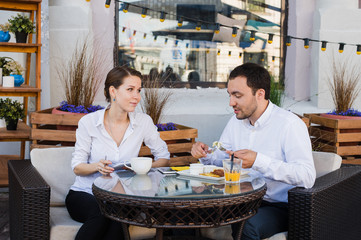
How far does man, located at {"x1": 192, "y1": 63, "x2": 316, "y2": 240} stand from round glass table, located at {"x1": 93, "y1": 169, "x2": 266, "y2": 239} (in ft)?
0.71

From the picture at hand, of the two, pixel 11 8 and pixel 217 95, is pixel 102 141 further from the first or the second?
pixel 217 95

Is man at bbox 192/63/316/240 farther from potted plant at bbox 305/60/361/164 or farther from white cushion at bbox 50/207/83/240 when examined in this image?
potted plant at bbox 305/60/361/164

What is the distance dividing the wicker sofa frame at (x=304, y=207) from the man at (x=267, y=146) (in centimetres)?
11

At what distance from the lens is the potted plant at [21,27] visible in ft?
16.2

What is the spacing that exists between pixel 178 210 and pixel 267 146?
0.89 m

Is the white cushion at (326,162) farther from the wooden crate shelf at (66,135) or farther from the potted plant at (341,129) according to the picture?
the potted plant at (341,129)

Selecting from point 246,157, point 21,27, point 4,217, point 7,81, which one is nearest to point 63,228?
point 246,157

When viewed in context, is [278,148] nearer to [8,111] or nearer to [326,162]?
[326,162]

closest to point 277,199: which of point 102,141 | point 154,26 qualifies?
point 102,141

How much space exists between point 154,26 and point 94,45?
0.83m

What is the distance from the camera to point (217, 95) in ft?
21.0

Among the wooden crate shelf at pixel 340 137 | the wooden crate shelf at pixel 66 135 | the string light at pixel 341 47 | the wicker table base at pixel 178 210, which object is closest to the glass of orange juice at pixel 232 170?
the wicker table base at pixel 178 210

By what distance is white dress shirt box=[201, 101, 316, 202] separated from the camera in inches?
106

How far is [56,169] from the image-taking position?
10.8ft
